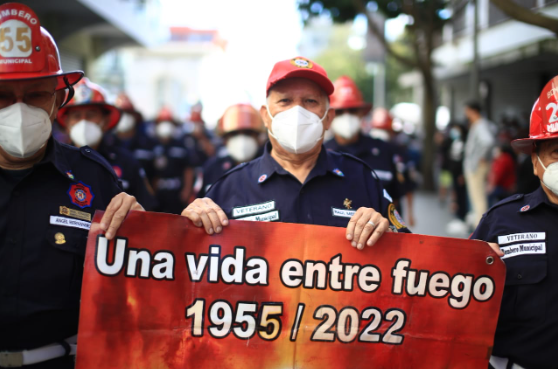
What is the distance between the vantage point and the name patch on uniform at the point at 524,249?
252 cm

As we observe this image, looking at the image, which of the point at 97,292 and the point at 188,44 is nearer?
the point at 97,292

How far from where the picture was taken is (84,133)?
5121 millimetres

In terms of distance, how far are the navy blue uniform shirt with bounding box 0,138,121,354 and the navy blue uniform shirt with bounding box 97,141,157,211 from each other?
2387mm

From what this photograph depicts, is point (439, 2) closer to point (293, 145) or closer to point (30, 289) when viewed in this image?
point (293, 145)

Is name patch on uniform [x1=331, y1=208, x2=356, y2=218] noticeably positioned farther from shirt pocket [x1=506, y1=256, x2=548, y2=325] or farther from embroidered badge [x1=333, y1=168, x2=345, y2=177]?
shirt pocket [x1=506, y1=256, x2=548, y2=325]

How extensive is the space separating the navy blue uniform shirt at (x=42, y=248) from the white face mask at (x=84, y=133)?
2698 mm

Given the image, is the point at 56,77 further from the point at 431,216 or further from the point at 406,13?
the point at 406,13

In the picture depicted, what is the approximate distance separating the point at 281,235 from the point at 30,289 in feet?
3.43

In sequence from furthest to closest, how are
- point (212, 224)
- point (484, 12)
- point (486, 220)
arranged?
point (484, 12)
point (486, 220)
point (212, 224)

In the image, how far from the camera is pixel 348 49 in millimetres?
76688

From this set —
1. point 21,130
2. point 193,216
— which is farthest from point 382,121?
point 21,130

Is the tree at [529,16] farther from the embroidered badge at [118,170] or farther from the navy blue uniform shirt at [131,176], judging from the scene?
the embroidered badge at [118,170]

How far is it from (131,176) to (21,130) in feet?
9.20

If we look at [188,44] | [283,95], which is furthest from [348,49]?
[283,95]
